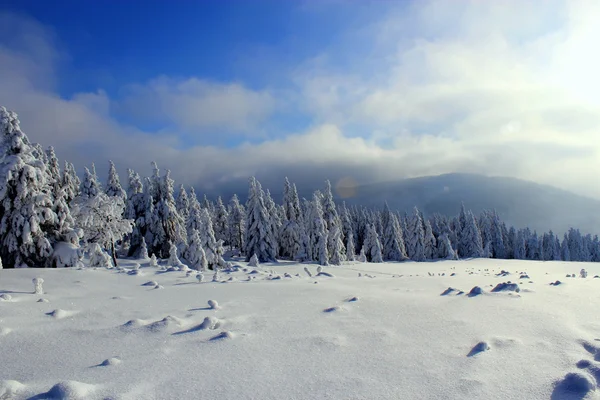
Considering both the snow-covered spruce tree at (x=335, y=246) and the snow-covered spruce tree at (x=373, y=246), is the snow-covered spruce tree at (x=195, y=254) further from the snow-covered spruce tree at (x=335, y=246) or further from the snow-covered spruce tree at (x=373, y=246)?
the snow-covered spruce tree at (x=373, y=246)

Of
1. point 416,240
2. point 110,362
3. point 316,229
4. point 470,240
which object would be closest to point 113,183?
point 316,229

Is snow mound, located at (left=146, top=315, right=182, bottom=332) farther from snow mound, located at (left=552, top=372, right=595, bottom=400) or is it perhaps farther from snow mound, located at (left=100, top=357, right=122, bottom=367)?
snow mound, located at (left=552, top=372, right=595, bottom=400)

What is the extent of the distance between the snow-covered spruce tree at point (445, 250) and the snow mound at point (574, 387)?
62.5m

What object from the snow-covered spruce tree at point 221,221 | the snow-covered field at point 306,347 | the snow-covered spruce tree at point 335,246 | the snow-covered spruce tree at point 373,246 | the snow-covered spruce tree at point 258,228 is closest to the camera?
the snow-covered field at point 306,347

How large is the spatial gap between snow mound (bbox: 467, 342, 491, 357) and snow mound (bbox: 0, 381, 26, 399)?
5.11 meters

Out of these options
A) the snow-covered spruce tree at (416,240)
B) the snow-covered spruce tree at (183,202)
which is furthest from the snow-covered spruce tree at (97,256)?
the snow-covered spruce tree at (416,240)

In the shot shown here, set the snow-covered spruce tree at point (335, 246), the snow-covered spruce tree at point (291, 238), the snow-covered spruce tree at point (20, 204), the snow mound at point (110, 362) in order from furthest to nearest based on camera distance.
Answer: the snow-covered spruce tree at point (291, 238)
the snow-covered spruce tree at point (335, 246)
the snow-covered spruce tree at point (20, 204)
the snow mound at point (110, 362)

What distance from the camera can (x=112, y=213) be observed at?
2512 cm

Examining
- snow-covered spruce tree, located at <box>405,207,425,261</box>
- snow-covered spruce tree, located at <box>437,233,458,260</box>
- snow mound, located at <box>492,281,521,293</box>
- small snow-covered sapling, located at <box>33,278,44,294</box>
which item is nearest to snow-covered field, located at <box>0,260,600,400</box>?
snow mound, located at <box>492,281,521,293</box>

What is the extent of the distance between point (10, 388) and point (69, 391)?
26.7 inches

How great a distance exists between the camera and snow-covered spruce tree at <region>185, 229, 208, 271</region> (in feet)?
101

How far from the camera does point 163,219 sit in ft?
135

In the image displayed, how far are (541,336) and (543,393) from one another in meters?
1.83

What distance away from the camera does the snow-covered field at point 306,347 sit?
11.5 feet
